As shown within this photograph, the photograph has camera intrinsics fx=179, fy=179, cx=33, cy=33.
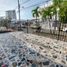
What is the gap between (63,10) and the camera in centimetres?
2033

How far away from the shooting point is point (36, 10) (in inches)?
1351

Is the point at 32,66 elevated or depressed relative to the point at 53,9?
depressed

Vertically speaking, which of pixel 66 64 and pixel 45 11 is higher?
pixel 45 11

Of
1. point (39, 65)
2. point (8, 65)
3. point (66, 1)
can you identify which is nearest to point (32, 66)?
point (39, 65)

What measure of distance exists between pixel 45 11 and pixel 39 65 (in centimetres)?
2259

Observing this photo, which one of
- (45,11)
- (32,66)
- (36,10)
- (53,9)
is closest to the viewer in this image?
(32,66)

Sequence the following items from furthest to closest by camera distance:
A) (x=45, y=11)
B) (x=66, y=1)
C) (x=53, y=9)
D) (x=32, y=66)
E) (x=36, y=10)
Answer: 1. (x=36, y=10)
2. (x=45, y=11)
3. (x=53, y=9)
4. (x=66, y=1)
5. (x=32, y=66)

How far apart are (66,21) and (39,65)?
1647 centimetres

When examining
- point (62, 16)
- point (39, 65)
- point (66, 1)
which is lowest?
point (39, 65)

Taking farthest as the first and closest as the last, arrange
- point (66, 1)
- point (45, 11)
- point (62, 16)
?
point (45, 11)
point (62, 16)
point (66, 1)

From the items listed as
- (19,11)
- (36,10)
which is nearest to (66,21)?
(19,11)

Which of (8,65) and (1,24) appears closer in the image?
(8,65)

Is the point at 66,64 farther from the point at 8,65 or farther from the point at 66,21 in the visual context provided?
the point at 66,21

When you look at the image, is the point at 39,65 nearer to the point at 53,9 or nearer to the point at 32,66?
the point at 32,66
